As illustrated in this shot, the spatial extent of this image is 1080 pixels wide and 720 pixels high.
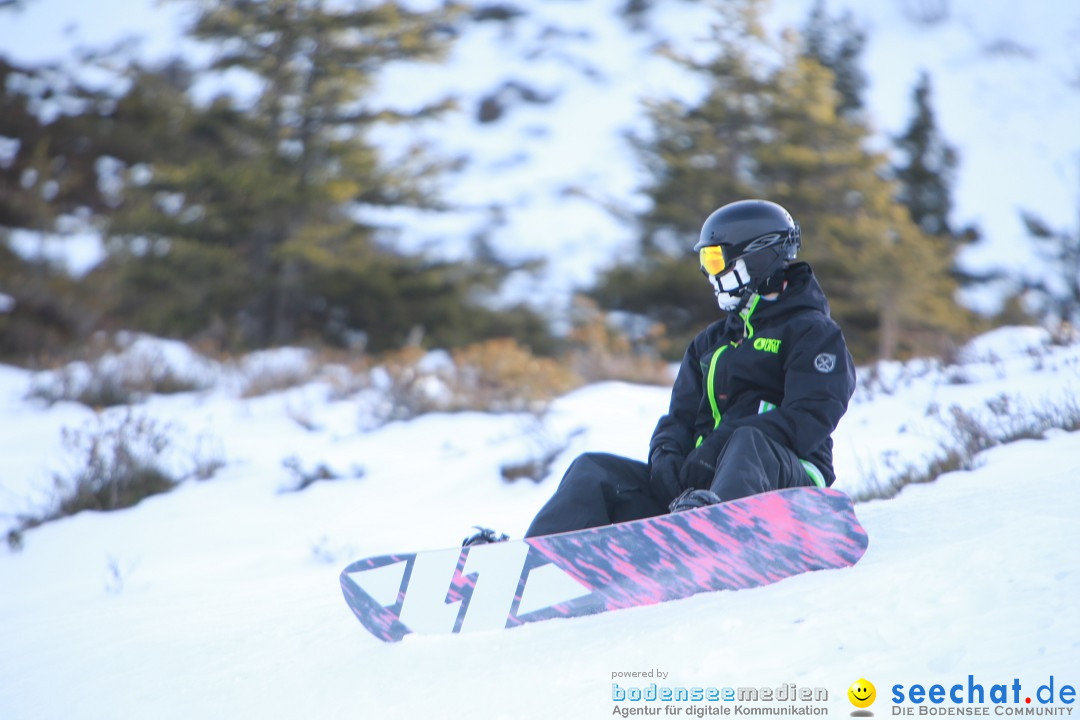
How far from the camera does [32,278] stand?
1270cm

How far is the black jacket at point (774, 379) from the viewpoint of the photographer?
2945 millimetres

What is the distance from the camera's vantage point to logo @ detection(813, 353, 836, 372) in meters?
2.96

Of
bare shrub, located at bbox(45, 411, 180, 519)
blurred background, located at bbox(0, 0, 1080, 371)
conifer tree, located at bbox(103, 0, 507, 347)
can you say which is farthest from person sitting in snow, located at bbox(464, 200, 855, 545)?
conifer tree, located at bbox(103, 0, 507, 347)

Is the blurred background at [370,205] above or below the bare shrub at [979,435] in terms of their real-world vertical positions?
below

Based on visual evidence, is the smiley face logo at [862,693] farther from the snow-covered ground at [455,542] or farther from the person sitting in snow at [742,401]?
the person sitting in snow at [742,401]

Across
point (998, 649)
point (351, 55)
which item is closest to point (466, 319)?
point (351, 55)

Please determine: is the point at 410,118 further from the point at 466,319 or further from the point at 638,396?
the point at 638,396

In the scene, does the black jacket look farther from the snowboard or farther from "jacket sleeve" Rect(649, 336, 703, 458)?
the snowboard

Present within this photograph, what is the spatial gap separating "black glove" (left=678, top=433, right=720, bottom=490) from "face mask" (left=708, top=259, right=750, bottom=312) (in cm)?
49

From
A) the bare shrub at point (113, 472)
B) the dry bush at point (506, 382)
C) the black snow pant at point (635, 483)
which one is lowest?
the dry bush at point (506, 382)

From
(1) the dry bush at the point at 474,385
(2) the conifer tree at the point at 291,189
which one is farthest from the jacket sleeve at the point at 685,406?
(2) the conifer tree at the point at 291,189

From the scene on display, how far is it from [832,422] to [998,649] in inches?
41.0

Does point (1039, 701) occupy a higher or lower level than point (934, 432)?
higher

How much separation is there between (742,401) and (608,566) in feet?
2.54
